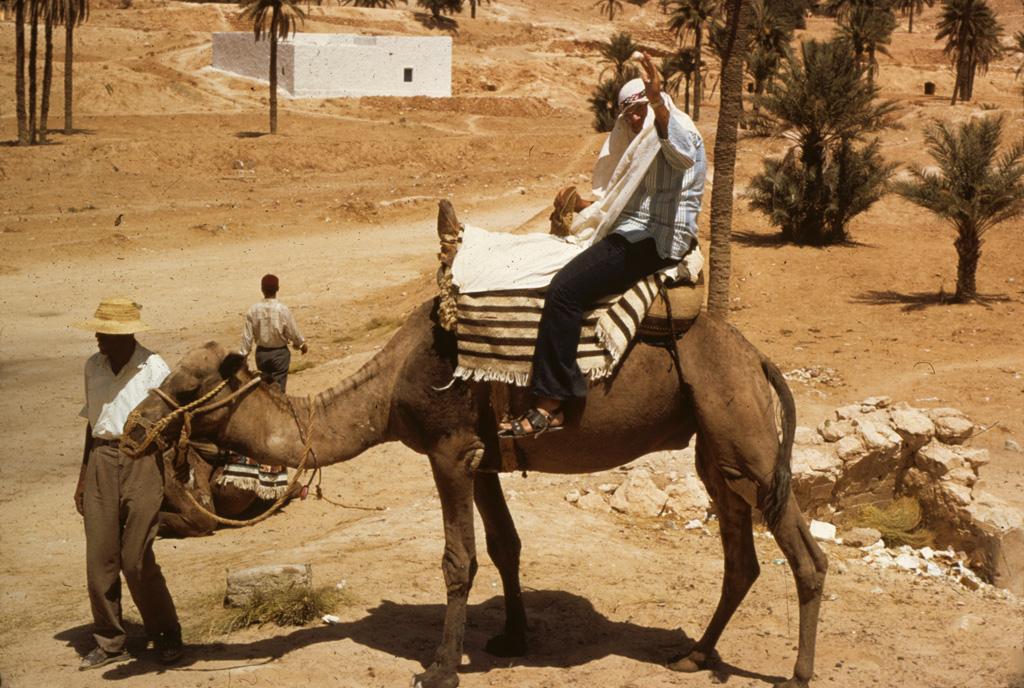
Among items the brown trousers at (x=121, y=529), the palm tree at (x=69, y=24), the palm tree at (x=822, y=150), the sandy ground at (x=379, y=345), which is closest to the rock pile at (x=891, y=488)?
the sandy ground at (x=379, y=345)

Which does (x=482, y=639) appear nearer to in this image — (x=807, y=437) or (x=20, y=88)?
(x=807, y=437)

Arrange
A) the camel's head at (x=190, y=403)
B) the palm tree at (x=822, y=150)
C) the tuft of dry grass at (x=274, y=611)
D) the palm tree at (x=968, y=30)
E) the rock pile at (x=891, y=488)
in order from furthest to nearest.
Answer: the palm tree at (x=968, y=30) < the palm tree at (x=822, y=150) < the rock pile at (x=891, y=488) < the tuft of dry grass at (x=274, y=611) < the camel's head at (x=190, y=403)

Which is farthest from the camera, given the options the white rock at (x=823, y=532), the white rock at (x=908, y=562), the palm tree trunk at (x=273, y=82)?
the palm tree trunk at (x=273, y=82)

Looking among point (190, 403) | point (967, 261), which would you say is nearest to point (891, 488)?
point (190, 403)

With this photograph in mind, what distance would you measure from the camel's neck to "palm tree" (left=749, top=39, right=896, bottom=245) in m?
18.9

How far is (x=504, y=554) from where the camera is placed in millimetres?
7254

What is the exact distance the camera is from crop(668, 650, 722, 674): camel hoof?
6.98 meters

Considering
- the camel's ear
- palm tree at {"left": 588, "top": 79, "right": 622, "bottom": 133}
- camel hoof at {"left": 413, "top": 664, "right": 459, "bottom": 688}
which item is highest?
palm tree at {"left": 588, "top": 79, "right": 622, "bottom": 133}

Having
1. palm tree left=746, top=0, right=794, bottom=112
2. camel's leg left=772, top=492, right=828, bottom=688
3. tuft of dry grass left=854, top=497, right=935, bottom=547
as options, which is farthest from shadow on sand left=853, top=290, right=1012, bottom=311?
palm tree left=746, top=0, right=794, bottom=112

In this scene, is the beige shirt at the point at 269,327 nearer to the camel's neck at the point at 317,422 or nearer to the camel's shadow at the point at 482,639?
the camel's shadow at the point at 482,639

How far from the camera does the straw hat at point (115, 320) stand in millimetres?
6598

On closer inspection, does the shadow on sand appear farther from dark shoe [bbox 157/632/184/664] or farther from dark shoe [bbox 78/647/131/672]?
dark shoe [bbox 78/647/131/672]

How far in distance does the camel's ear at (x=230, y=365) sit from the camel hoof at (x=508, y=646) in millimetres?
2500

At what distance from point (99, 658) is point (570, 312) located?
360cm
